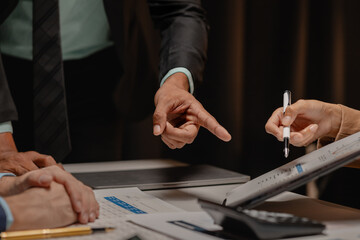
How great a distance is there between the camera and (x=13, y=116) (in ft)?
3.56

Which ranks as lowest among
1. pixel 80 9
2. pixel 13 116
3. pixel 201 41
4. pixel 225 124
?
pixel 225 124

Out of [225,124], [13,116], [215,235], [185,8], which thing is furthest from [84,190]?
[225,124]

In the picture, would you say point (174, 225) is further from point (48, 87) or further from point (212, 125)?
point (48, 87)

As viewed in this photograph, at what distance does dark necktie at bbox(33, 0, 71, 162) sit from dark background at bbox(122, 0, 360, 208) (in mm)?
692

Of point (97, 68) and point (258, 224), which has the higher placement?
point (97, 68)

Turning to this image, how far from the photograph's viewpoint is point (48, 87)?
133cm

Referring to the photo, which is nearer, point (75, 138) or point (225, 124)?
point (75, 138)

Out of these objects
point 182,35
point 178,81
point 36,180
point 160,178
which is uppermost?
point 182,35

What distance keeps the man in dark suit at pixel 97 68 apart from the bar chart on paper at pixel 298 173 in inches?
11.6

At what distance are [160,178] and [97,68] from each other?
613 millimetres

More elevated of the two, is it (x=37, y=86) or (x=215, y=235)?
(x=37, y=86)

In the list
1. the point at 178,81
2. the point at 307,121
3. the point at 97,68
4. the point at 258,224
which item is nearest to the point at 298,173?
the point at 258,224

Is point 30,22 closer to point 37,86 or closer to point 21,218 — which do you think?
point 37,86

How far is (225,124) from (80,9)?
820mm
